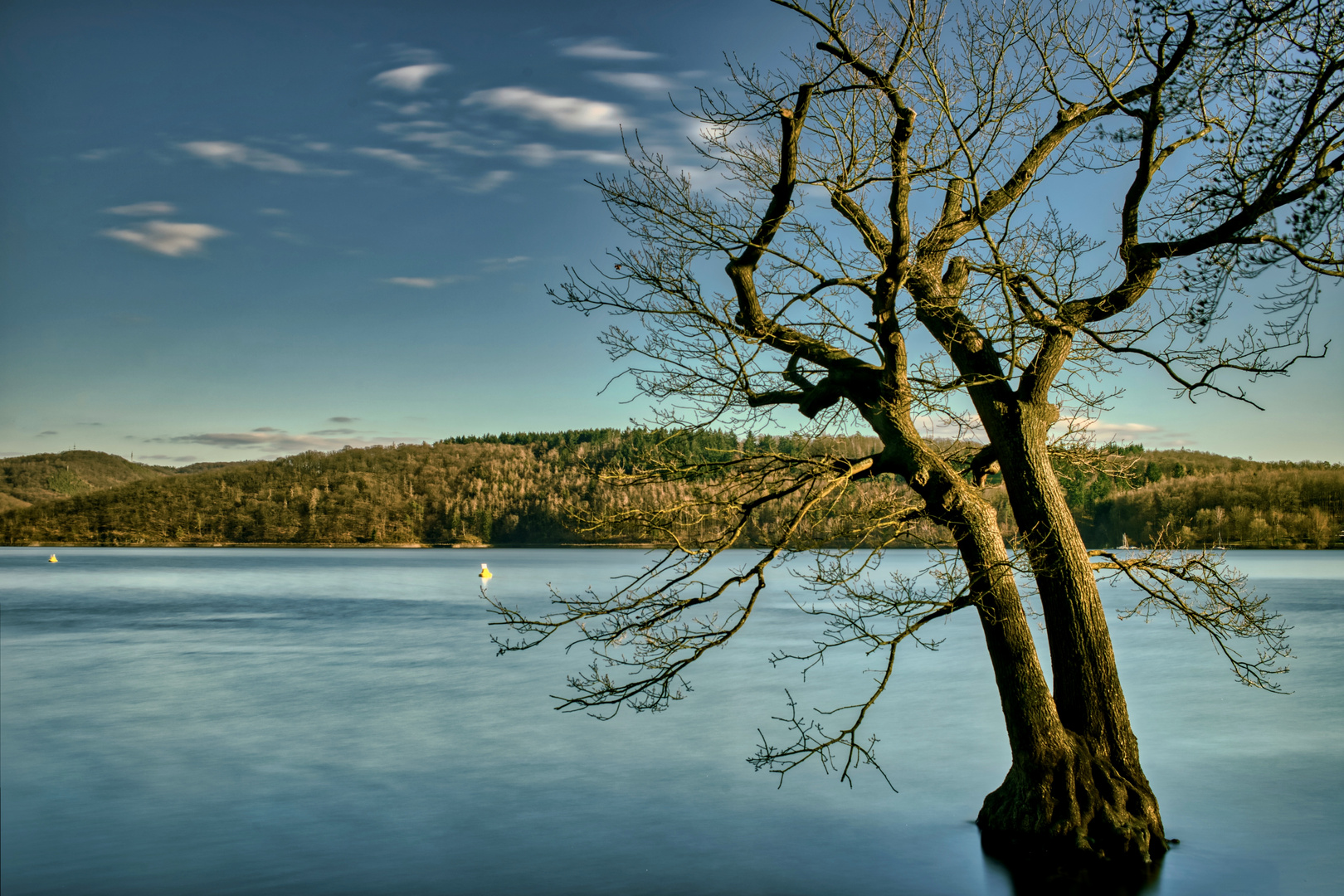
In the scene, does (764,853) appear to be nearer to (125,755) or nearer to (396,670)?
(125,755)

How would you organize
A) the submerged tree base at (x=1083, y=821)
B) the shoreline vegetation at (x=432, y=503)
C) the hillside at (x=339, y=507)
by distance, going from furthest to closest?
the hillside at (x=339, y=507) → the shoreline vegetation at (x=432, y=503) → the submerged tree base at (x=1083, y=821)

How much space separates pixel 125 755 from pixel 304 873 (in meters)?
6.64

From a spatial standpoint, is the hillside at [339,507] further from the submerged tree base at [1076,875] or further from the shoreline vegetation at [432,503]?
the submerged tree base at [1076,875]

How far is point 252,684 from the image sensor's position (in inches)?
765

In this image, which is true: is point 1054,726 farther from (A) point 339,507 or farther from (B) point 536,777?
(A) point 339,507

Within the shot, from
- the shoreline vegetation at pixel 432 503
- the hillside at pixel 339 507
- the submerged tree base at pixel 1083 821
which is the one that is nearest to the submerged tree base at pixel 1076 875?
the submerged tree base at pixel 1083 821

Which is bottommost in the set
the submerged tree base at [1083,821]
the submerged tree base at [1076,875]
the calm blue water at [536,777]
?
the calm blue water at [536,777]

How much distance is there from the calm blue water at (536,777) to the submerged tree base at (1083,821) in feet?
2.13

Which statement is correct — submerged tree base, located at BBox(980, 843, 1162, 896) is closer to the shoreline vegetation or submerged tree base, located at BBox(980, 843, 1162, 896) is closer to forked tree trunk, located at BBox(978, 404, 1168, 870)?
forked tree trunk, located at BBox(978, 404, 1168, 870)

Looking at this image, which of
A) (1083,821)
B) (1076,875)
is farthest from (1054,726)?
(1076,875)

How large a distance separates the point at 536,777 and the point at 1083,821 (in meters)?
7.35

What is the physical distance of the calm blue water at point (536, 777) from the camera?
8.68 m

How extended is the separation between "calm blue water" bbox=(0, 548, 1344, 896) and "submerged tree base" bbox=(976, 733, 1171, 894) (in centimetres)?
65

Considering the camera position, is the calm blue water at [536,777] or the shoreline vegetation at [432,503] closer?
the calm blue water at [536,777]
